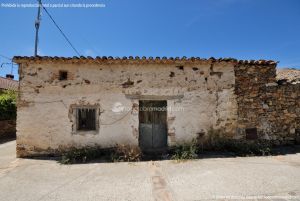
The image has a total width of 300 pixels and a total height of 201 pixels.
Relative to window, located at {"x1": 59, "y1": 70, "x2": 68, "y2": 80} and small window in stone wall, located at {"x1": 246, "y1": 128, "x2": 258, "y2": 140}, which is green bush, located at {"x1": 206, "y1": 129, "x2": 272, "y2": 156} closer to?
small window in stone wall, located at {"x1": 246, "y1": 128, "x2": 258, "y2": 140}

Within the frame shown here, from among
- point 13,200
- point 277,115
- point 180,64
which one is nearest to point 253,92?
point 277,115

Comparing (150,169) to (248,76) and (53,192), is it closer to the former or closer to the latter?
(53,192)

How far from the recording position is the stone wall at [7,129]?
14.4m

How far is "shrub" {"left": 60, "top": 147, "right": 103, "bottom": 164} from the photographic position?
7893 millimetres

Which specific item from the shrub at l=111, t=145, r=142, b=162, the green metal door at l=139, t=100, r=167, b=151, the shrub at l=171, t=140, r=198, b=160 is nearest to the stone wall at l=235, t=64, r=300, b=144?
the shrub at l=171, t=140, r=198, b=160

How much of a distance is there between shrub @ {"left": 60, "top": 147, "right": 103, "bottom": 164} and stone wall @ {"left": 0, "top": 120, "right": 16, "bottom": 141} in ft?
26.8

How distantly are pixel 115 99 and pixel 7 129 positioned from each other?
384 inches

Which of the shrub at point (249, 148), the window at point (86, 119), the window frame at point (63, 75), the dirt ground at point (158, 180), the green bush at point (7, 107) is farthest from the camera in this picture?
the green bush at point (7, 107)

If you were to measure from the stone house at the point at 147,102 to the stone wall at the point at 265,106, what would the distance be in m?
0.04

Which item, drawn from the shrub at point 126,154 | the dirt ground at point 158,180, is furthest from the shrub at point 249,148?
the shrub at point 126,154

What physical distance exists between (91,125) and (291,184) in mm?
6284

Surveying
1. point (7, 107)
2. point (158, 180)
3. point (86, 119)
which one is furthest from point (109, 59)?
point (7, 107)

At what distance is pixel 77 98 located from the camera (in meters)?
8.57

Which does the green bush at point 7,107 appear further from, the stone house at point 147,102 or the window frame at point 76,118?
the window frame at point 76,118
